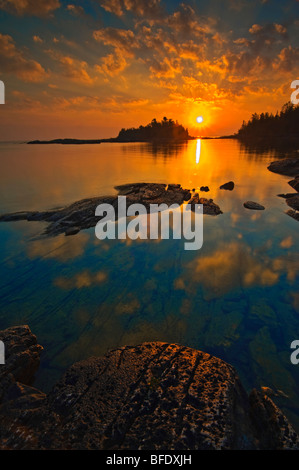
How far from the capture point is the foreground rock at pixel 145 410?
9.43 ft

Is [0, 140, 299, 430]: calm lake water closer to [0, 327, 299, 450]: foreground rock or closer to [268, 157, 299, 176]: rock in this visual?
[0, 327, 299, 450]: foreground rock

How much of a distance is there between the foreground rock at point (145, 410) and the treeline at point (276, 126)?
122040 millimetres

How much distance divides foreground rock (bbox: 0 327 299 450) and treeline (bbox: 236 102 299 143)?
400 feet

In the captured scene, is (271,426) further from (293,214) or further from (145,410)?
(293,214)

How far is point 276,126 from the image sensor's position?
133000 mm

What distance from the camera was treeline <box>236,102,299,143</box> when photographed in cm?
11250

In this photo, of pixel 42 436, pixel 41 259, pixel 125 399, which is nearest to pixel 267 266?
pixel 125 399

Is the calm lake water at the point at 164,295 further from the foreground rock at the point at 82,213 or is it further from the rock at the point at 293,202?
the rock at the point at 293,202

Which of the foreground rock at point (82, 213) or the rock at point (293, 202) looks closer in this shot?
the foreground rock at point (82, 213)

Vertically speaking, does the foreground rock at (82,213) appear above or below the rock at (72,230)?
above

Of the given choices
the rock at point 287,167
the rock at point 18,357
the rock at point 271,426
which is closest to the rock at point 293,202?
the rock at point 287,167

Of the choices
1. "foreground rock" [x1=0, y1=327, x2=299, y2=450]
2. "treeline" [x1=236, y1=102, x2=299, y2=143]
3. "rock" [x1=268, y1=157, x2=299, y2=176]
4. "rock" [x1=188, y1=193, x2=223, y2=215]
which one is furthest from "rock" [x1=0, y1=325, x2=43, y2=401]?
"treeline" [x1=236, y1=102, x2=299, y2=143]

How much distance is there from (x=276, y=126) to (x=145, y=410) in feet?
557

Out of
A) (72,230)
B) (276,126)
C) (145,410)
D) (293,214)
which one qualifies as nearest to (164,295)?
(145,410)
